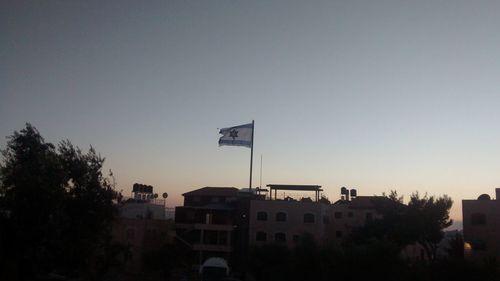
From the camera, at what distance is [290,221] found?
57.1 m

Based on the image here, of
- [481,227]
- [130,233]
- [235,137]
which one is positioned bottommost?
[130,233]

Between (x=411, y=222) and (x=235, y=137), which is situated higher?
(x=235, y=137)

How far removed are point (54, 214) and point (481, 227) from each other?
4052 cm

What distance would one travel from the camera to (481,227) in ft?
153

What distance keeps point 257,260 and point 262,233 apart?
9.45 m

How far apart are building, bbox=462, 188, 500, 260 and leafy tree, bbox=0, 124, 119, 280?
121 feet

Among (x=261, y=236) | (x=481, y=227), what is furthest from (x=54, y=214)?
(x=481, y=227)

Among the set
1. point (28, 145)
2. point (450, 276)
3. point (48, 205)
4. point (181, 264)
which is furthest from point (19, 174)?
point (181, 264)

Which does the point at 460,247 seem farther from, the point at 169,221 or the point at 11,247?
the point at 11,247

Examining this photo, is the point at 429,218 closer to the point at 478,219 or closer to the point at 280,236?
the point at 478,219

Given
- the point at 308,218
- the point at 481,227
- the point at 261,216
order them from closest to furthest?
the point at 481,227
the point at 308,218
the point at 261,216

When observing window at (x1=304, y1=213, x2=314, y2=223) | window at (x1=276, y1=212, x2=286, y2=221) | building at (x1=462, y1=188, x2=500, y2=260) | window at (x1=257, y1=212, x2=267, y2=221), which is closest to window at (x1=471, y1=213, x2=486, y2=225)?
building at (x1=462, y1=188, x2=500, y2=260)

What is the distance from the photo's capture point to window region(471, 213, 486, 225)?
153ft

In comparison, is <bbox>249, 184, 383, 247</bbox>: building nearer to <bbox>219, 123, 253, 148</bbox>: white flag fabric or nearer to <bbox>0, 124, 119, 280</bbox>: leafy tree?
<bbox>219, 123, 253, 148</bbox>: white flag fabric
